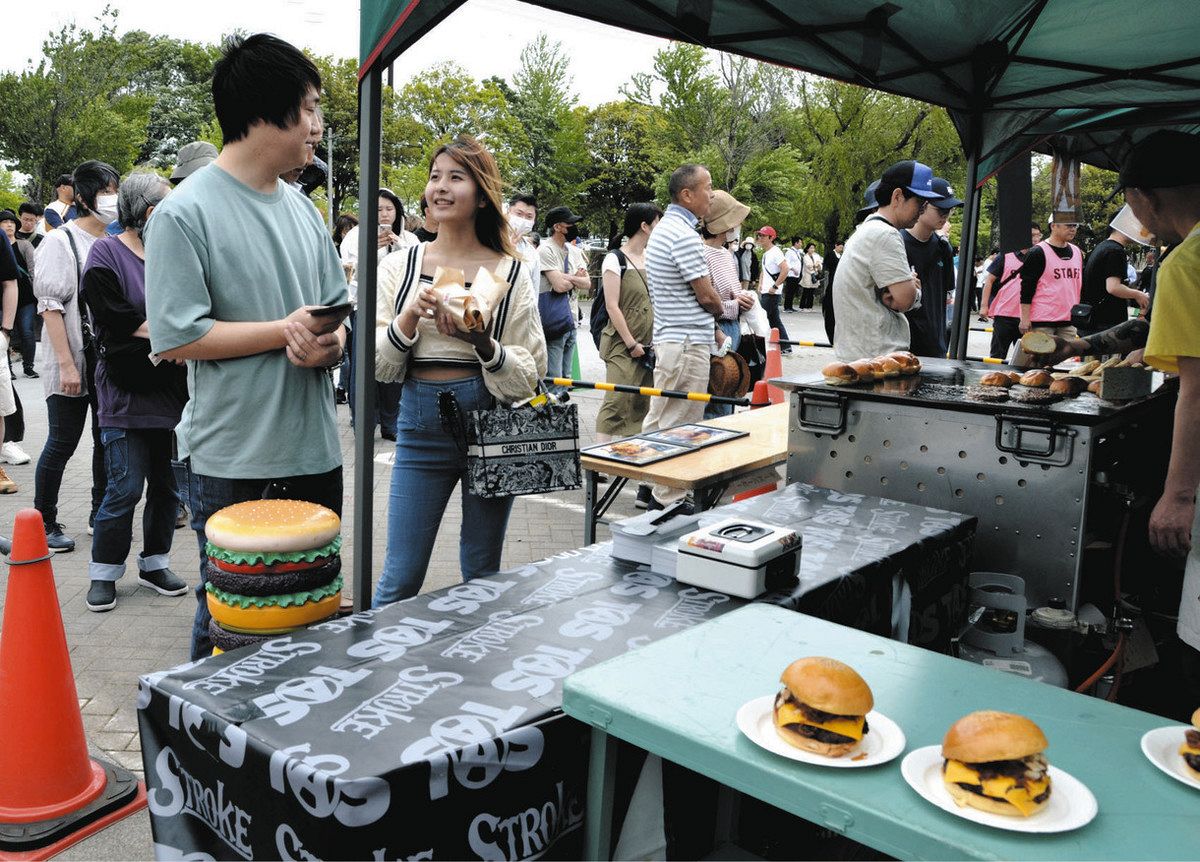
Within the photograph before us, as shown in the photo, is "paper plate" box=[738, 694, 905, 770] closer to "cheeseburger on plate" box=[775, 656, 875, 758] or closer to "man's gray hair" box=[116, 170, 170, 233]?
"cheeseburger on plate" box=[775, 656, 875, 758]

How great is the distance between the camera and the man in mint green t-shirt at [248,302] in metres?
2.69

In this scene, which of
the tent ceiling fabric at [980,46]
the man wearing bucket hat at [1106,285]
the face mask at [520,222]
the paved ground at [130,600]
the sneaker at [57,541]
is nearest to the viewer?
the paved ground at [130,600]

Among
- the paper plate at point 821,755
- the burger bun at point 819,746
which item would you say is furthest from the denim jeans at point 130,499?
the burger bun at point 819,746

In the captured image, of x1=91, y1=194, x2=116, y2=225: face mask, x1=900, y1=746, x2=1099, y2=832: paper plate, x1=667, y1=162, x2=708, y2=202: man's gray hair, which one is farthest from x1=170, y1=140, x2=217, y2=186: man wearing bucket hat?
x1=900, y1=746, x2=1099, y2=832: paper plate

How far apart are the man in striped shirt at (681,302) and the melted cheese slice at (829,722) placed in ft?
15.2

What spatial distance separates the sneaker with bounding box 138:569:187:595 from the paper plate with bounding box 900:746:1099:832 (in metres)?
4.45

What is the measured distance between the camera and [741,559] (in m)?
2.37

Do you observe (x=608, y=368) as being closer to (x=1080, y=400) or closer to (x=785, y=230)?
(x=1080, y=400)

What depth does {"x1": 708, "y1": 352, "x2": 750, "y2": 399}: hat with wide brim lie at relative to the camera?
271 inches

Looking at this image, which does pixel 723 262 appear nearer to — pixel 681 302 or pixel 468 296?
pixel 681 302

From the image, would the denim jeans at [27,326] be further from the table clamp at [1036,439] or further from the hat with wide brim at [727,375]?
the table clamp at [1036,439]

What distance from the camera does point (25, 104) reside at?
37.1 metres

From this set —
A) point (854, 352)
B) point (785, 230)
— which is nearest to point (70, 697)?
point (854, 352)

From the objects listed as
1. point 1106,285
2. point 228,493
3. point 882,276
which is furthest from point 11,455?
point 1106,285
